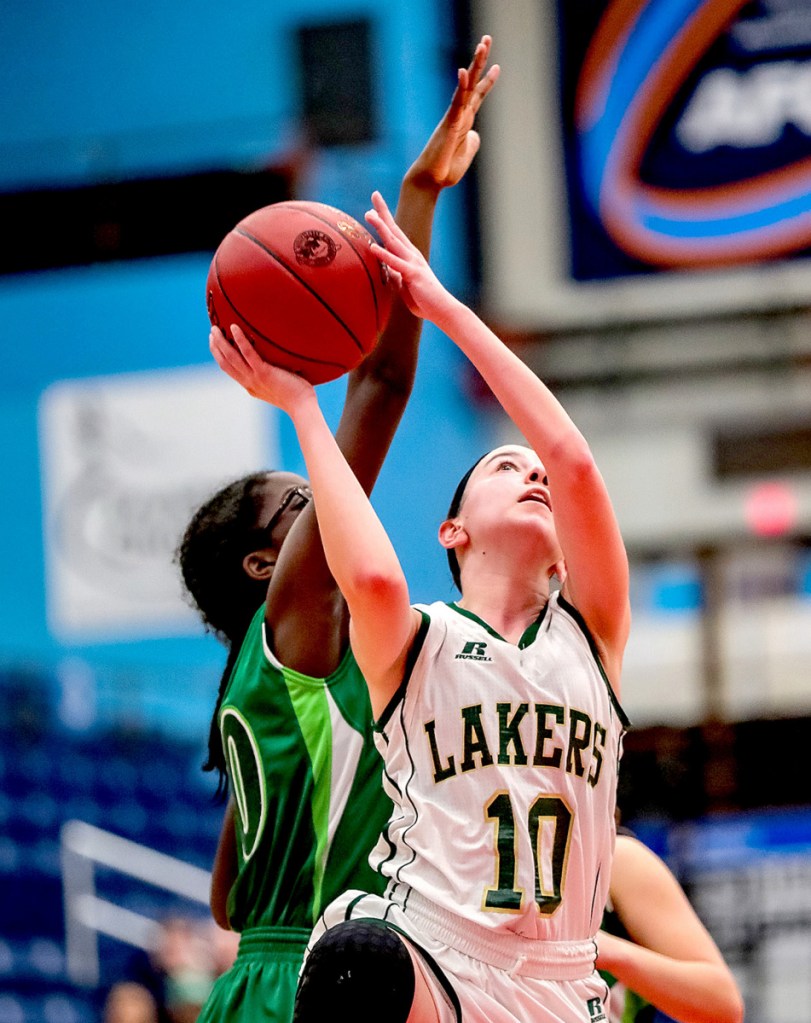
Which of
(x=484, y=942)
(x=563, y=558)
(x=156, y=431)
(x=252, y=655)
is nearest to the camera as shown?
(x=484, y=942)

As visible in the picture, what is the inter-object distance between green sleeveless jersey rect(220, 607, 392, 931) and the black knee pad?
45cm

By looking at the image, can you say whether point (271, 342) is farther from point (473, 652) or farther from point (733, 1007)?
point (733, 1007)

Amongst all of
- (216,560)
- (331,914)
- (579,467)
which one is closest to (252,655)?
(216,560)

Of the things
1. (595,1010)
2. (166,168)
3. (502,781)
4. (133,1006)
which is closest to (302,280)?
(502,781)

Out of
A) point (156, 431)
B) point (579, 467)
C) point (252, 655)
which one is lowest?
point (156, 431)

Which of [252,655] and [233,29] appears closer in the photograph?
[252,655]

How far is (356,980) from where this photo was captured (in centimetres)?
248

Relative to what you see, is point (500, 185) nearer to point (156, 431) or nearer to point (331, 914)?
point (156, 431)

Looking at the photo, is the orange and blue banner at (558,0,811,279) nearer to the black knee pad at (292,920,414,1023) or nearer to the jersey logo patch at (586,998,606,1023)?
the jersey logo patch at (586,998,606,1023)

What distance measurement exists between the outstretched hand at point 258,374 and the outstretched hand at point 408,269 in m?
0.25

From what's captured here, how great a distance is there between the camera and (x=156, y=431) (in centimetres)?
1312

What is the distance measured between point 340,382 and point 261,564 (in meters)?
8.89

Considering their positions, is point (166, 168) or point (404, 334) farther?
point (166, 168)

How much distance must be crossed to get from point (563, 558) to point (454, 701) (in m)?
0.37
